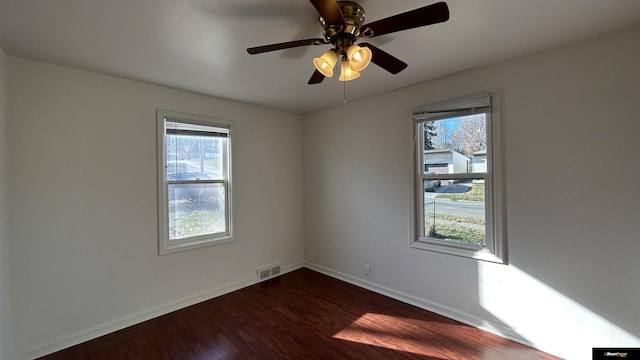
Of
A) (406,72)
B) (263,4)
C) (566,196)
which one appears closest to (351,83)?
(406,72)

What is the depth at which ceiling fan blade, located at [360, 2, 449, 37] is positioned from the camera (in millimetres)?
1202

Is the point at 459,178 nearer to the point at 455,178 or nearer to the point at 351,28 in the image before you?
the point at 455,178

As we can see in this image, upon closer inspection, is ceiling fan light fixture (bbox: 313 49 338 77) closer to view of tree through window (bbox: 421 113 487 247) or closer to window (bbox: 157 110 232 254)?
view of tree through window (bbox: 421 113 487 247)

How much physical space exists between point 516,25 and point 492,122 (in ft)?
2.81

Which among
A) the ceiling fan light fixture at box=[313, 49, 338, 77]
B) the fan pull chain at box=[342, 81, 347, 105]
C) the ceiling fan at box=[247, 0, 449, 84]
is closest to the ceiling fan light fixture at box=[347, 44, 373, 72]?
the ceiling fan at box=[247, 0, 449, 84]

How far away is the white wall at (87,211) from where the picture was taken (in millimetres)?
2125

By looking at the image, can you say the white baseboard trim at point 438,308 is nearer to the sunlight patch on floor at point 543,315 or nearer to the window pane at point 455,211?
the sunlight patch on floor at point 543,315

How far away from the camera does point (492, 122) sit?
94.1 inches

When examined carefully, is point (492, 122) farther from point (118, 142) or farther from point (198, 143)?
point (118, 142)

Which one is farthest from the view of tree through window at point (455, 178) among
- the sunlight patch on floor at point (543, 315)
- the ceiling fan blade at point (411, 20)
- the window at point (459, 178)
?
the ceiling fan blade at point (411, 20)

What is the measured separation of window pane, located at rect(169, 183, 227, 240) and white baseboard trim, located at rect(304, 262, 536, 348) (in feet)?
5.79

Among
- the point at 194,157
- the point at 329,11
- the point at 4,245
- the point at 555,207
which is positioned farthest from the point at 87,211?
the point at 555,207

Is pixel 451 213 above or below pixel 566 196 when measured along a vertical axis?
below

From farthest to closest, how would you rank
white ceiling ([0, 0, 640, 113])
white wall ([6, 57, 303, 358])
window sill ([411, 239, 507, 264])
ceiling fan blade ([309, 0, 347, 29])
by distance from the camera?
1. window sill ([411, 239, 507, 264])
2. white wall ([6, 57, 303, 358])
3. white ceiling ([0, 0, 640, 113])
4. ceiling fan blade ([309, 0, 347, 29])
